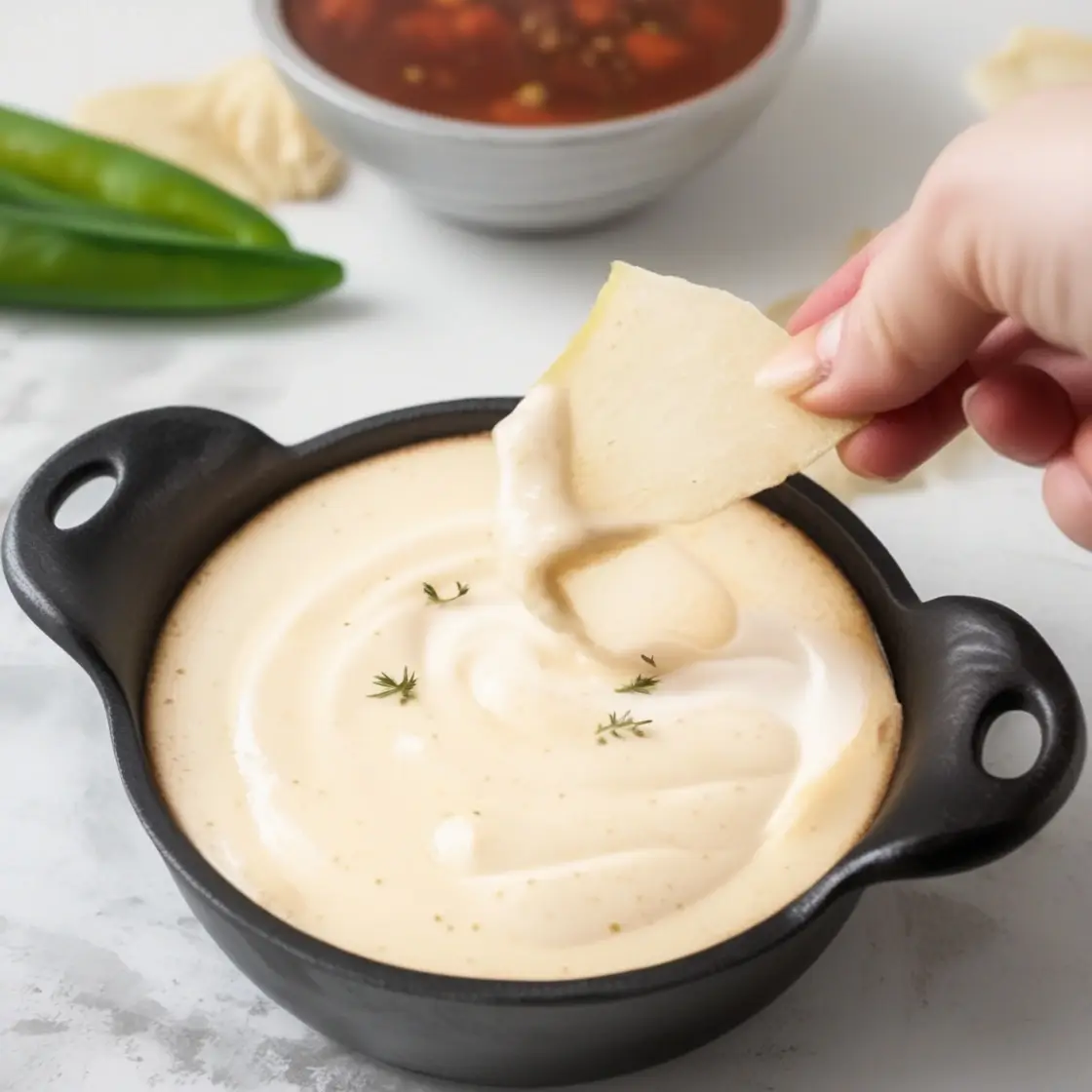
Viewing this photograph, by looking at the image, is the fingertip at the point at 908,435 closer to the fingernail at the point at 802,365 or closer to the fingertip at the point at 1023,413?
the fingertip at the point at 1023,413

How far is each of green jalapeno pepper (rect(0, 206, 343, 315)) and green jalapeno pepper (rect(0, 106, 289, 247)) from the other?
0.10 m

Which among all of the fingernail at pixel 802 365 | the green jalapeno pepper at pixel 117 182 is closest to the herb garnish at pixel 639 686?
the fingernail at pixel 802 365

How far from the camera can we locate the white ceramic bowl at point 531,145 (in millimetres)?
2117

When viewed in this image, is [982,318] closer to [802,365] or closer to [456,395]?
[802,365]

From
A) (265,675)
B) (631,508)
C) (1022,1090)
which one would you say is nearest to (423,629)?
(265,675)

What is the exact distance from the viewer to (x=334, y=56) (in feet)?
7.58

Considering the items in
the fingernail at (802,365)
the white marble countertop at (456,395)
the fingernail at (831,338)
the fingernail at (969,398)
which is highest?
the fingernail at (831,338)

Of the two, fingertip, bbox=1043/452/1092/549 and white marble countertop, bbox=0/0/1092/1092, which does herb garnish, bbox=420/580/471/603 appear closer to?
white marble countertop, bbox=0/0/1092/1092

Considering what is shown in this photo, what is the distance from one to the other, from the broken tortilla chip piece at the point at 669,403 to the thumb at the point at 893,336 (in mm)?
25

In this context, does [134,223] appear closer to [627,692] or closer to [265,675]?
[265,675]

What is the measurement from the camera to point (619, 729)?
145cm

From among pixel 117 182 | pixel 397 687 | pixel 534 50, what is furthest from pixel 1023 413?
pixel 117 182

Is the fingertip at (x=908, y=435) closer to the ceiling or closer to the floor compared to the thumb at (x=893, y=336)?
closer to the floor

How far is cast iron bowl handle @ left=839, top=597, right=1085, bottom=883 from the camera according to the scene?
1.19 metres
